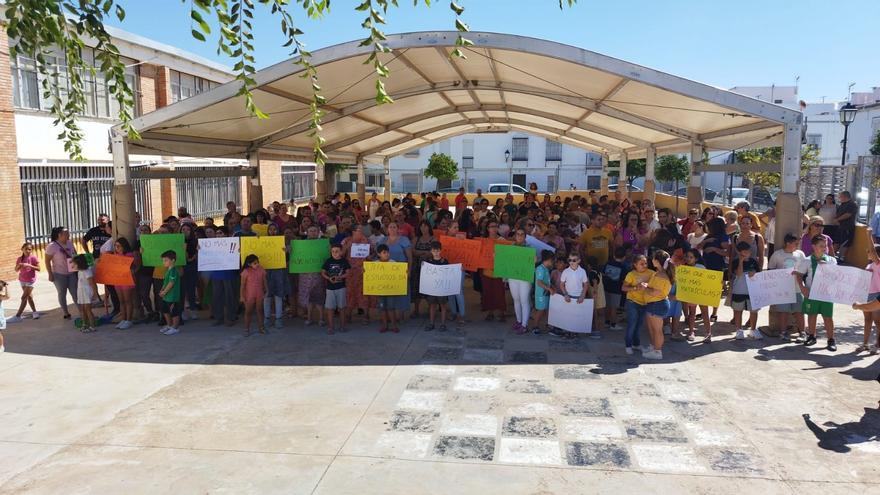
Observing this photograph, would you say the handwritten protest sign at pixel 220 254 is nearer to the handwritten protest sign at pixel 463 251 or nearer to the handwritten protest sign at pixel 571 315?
the handwritten protest sign at pixel 463 251

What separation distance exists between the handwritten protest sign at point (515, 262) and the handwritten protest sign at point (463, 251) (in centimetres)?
57

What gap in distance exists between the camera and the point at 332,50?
29.8 feet

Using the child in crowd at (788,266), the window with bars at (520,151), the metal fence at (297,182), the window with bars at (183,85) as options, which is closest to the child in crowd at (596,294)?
the child in crowd at (788,266)

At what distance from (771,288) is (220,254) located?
803 centimetres

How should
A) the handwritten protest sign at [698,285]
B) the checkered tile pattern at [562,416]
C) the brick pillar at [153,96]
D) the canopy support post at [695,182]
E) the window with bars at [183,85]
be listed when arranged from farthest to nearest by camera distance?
the window with bars at [183,85] < the brick pillar at [153,96] < the canopy support post at [695,182] < the handwritten protest sign at [698,285] < the checkered tile pattern at [562,416]

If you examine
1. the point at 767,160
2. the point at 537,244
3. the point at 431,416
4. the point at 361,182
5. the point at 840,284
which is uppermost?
the point at 767,160

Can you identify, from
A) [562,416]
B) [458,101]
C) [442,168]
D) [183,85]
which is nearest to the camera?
[562,416]

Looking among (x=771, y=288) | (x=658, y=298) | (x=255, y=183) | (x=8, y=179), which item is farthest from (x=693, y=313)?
(x=8, y=179)

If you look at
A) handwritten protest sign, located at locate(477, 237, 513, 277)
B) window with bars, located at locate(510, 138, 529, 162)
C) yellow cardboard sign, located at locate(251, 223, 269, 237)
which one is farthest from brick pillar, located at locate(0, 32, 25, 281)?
window with bars, located at locate(510, 138, 529, 162)

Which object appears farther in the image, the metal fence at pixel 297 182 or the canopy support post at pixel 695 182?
the metal fence at pixel 297 182

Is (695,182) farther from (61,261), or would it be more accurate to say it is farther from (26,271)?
(26,271)

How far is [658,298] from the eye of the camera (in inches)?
297

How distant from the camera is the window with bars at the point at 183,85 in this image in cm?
2088

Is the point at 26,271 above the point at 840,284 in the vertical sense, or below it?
below
